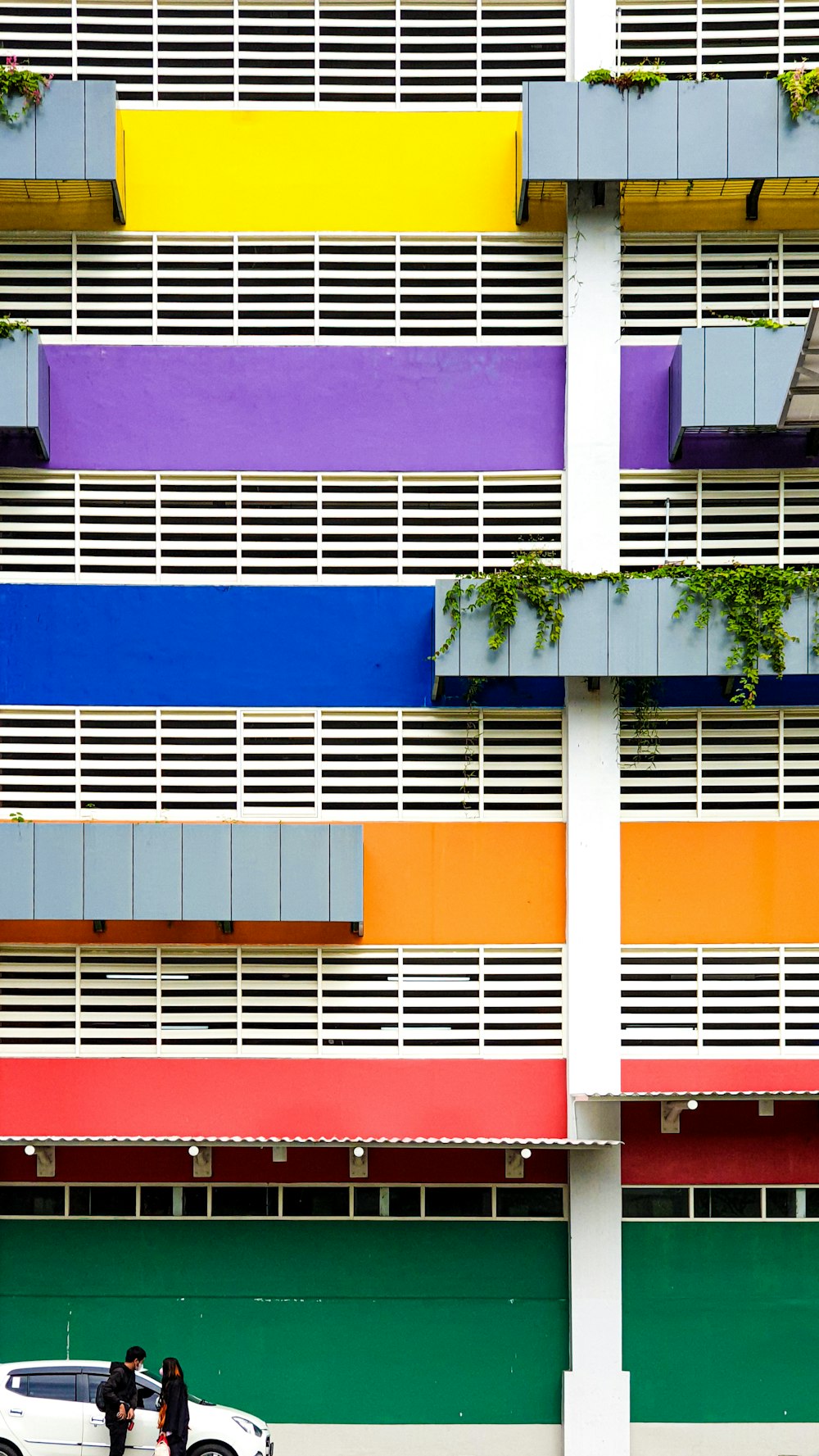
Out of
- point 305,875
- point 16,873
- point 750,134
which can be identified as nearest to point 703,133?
point 750,134

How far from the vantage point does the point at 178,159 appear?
42.6 ft

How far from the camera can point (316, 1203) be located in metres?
12.9

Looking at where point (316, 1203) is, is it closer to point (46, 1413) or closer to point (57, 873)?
point (46, 1413)

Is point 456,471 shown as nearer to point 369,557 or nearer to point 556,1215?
point 369,557

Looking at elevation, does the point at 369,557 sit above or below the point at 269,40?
below

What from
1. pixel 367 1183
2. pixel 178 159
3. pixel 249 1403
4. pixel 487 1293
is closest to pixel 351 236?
pixel 178 159

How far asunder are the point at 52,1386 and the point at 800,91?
14.4 meters

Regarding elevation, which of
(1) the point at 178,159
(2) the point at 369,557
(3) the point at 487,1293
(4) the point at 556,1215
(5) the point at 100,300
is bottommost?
(3) the point at 487,1293

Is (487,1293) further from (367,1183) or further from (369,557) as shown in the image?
(369,557)

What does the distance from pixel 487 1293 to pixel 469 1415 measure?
120 cm

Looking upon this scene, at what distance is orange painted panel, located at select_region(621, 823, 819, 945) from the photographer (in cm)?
1280

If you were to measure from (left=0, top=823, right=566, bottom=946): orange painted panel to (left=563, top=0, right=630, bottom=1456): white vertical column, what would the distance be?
0.32 m

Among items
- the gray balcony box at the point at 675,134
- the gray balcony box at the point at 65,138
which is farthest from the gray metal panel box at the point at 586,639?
the gray balcony box at the point at 65,138

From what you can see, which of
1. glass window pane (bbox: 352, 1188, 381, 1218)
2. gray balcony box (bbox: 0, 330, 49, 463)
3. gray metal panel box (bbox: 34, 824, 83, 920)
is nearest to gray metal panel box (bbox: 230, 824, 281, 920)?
gray metal panel box (bbox: 34, 824, 83, 920)
